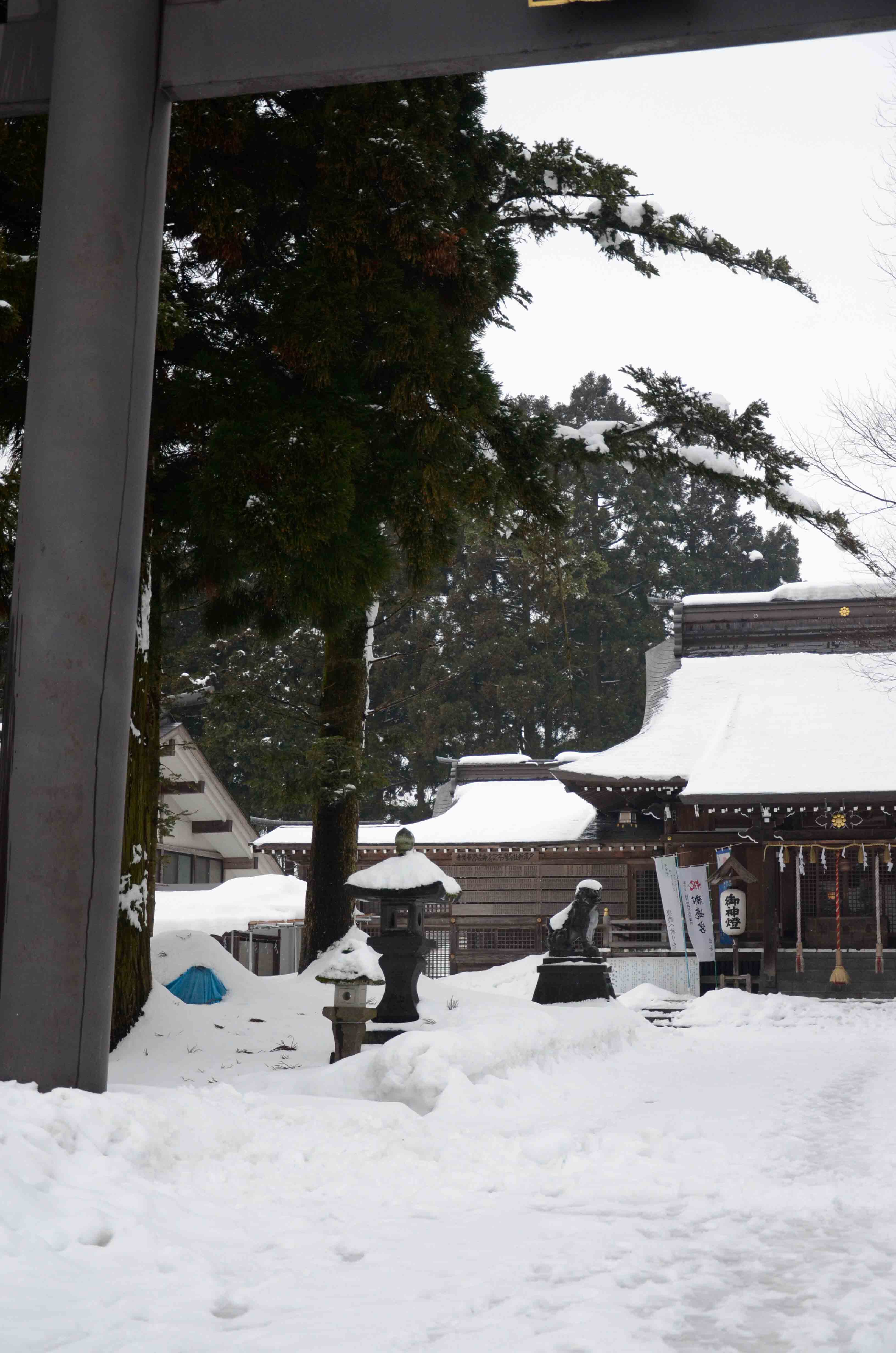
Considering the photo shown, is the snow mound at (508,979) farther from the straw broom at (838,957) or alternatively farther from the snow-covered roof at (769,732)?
the straw broom at (838,957)

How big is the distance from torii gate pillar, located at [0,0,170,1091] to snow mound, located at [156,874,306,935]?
1494 cm

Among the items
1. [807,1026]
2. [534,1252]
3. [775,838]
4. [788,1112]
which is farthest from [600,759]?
[534,1252]

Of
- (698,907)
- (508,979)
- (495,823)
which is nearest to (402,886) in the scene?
(508,979)

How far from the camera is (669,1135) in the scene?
6.30 metres

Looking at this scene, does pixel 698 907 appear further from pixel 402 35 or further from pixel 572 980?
pixel 402 35

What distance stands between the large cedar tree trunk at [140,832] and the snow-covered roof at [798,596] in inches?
694

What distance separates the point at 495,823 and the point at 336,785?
11.1 metres

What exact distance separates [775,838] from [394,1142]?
14.6 m

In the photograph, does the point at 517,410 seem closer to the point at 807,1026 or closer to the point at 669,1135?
the point at 669,1135

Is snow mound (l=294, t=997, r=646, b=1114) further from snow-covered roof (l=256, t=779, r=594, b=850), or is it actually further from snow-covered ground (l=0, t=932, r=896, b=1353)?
snow-covered roof (l=256, t=779, r=594, b=850)

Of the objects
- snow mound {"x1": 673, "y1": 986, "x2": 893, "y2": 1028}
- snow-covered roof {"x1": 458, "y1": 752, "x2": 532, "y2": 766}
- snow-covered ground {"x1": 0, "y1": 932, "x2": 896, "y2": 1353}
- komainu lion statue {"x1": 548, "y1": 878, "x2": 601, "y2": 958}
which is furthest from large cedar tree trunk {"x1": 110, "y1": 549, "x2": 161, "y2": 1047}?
snow-covered roof {"x1": 458, "y1": 752, "x2": 532, "y2": 766}

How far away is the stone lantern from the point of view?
9.76 metres

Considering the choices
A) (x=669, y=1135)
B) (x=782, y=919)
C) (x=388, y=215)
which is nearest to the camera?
(x=669, y=1135)

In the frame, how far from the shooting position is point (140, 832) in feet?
27.1
